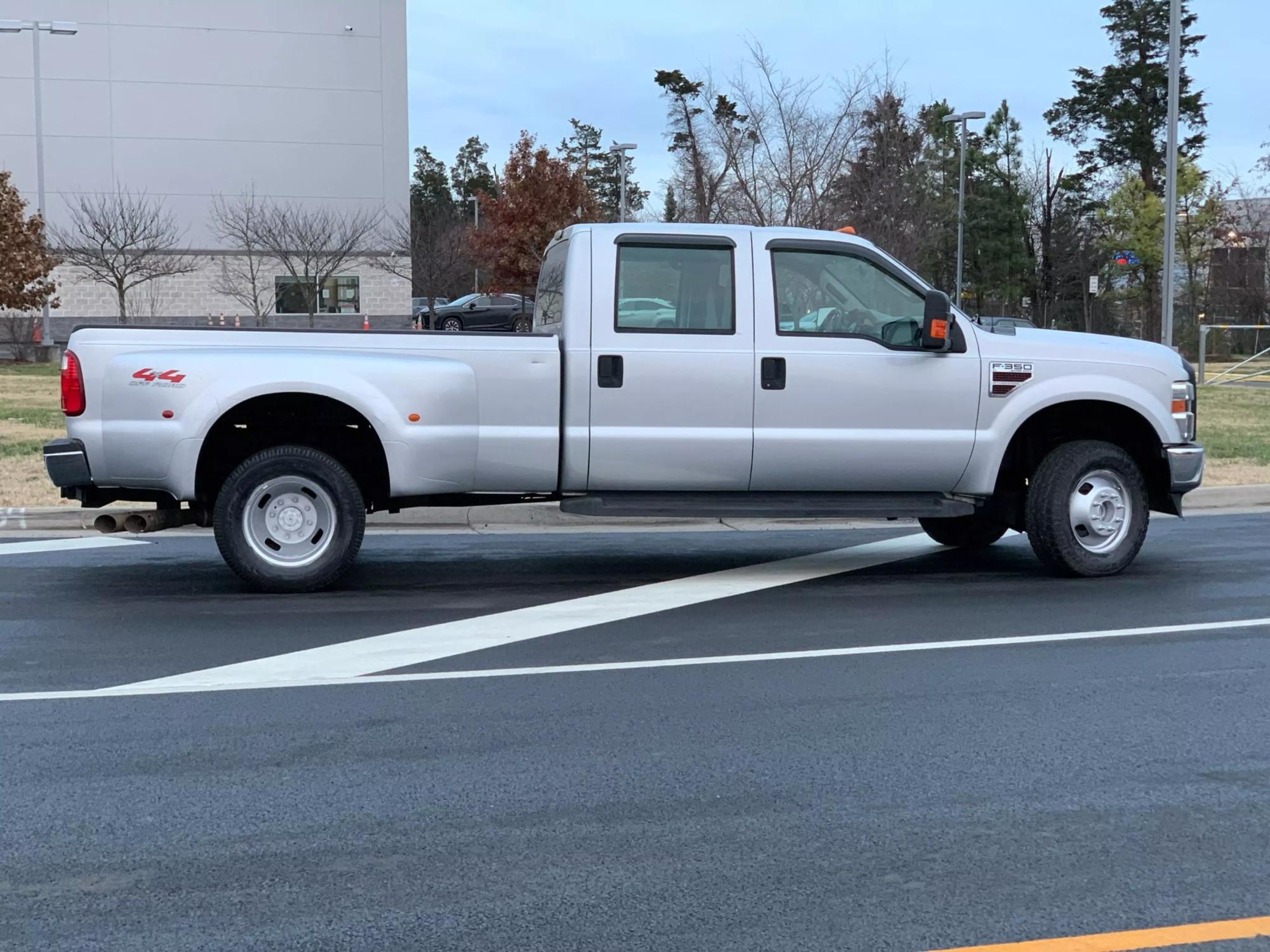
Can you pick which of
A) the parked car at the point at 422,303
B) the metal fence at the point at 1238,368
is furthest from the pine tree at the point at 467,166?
the metal fence at the point at 1238,368

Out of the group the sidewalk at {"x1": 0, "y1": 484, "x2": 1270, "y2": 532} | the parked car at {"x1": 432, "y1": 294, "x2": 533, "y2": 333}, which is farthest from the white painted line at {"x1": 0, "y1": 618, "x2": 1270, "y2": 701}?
the parked car at {"x1": 432, "y1": 294, "x2": 533, "y2": 333}

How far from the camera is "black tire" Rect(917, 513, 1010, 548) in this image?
33.8ft

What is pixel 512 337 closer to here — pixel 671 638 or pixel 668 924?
pixel 671 638

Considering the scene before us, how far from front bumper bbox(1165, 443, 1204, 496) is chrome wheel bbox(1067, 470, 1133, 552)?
298 millimetres

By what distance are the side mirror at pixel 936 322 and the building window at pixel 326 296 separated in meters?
44.7

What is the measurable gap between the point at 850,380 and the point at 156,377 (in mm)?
4008

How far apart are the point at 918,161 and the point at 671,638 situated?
3489cm

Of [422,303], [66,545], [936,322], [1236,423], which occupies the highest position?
[422,303]

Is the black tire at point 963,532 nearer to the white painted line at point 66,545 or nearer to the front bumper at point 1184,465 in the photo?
the front bumper at point 1184,465

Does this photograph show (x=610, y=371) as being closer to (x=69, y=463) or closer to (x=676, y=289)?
(x=676, y=289)

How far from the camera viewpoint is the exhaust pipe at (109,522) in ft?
27.5

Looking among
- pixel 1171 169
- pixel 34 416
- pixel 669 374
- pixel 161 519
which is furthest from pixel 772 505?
pixel 1171 169

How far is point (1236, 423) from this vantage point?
2011 cm

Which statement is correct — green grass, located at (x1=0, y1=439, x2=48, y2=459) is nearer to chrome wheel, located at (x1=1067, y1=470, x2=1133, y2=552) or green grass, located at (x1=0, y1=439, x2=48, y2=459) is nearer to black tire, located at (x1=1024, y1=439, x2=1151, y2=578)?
black tire, located at (x1=1024, y1=439, x2=1151, y2=578)
